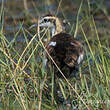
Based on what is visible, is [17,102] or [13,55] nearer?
[17,102]

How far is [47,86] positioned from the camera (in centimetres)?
599

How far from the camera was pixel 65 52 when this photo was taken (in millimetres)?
6035

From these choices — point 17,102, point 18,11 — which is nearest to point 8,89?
point 17,102

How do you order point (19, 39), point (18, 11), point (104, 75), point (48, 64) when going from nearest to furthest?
point (104, 75) < point (48, 64) < point (19, 39) < point (18, 11)

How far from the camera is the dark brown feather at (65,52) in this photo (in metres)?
5.96

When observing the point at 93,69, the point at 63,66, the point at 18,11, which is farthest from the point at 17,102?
the point at 18,11

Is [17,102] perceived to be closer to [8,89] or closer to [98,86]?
[8,89]

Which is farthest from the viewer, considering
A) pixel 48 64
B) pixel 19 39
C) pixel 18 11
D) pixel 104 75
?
pixel 18 11

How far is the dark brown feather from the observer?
5965 millimetres

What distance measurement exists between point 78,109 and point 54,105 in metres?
0.28

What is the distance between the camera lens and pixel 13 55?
20.4 feet

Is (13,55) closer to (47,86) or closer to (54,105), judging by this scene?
(47,86)

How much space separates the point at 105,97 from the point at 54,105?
64cm

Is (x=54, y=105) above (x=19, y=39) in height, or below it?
below
